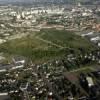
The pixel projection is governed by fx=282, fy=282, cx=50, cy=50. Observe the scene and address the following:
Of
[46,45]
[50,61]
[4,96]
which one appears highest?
[4,96]

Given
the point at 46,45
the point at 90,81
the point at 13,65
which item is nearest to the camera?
the point at 90,81

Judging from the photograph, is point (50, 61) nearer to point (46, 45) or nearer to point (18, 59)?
point (18, 59)

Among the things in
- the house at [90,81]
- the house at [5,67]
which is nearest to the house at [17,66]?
the house at [5,67]

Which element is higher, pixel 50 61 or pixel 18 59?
pixel 50 61

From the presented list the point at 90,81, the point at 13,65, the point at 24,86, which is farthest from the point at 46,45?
the point at 90,81

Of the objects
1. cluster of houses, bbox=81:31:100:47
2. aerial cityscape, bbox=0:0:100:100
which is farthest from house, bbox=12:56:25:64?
cluster of houses, bbox=81:31:100:47

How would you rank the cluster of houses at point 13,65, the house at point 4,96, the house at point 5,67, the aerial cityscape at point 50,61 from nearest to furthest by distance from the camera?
1. the house at point 4,96
2. the aerial cityscape at point 50,61
3. the house at point 5,67
4. the cluster of houses at point 13,65

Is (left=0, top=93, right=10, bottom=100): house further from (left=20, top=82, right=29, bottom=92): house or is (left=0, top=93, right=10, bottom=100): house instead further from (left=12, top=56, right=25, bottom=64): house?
(left=12, top=56, right=25, bottom=64): house

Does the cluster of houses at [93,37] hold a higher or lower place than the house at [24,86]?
lower

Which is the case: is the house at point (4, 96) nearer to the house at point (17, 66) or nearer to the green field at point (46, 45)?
the house at point (17, 66)
